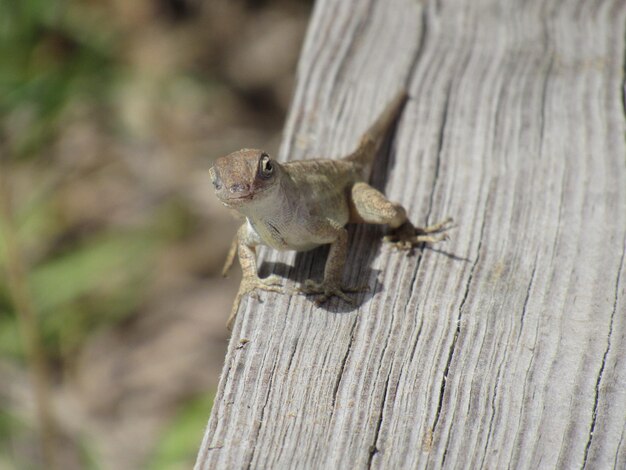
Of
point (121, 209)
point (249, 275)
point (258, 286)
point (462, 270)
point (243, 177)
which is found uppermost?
point (121, 209)

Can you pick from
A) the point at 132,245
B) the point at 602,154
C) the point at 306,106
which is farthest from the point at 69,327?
the point at 602,154

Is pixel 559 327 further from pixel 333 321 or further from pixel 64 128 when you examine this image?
pixel 64 128

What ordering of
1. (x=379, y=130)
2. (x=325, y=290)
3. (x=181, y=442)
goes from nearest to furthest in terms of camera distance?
(x=325, y=290), (x=379, y=130), (x=181, y=442)

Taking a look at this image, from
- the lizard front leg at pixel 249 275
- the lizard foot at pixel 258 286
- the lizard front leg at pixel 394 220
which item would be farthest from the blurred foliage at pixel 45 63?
the lizard front leg at pixel 394 220

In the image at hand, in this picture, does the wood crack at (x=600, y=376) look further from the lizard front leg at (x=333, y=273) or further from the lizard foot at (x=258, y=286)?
the lizard foot at (x=258, y=286)

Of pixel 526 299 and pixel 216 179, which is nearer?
pixel 526 299

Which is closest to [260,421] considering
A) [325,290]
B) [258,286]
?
[325,290]

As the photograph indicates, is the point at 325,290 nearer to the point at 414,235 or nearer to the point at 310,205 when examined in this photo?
the point at 414,235
